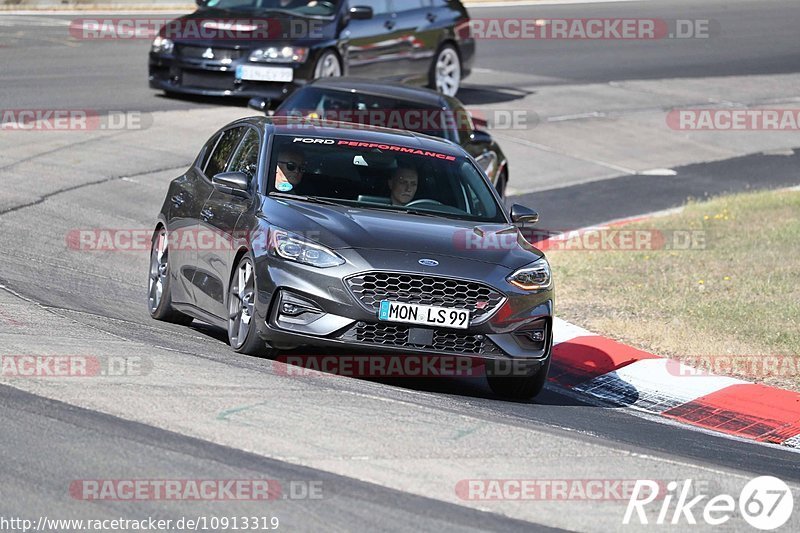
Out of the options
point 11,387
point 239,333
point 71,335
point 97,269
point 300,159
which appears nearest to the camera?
Result: point 11,387

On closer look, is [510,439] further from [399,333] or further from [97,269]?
[97,269]

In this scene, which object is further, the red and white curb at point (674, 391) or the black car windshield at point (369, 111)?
the black car windshield at point (369, 111)

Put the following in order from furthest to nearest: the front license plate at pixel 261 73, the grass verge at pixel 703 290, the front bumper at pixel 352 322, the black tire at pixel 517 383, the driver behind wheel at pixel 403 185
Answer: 1. the front license plate at pixel 261 73
2. the grass verge at pixel 703 290
3. the driver behind wheel at pixel 403 185
4. the black tire at pixel 517 383
5. the front bumper at pixel 352 322

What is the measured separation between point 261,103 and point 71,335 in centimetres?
766

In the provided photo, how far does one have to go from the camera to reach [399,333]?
8.43 metres

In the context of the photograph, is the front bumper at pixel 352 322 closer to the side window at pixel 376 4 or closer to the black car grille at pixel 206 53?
the black car grille at pixel 206 53

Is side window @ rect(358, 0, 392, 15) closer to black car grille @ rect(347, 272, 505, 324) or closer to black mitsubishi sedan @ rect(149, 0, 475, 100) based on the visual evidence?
black mitsubishi sedan @ rect(149, 0, 475, 100)

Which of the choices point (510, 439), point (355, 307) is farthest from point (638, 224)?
point (510, 439)

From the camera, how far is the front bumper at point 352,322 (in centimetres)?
838

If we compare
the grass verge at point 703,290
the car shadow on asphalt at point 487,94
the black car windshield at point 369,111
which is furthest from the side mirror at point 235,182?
the car shadow on asphalt at point 487,94

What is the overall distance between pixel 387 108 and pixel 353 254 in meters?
6.41

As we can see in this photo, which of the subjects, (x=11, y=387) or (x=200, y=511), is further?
(x=11, y=387)

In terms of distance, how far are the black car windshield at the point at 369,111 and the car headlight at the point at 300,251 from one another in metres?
5.95

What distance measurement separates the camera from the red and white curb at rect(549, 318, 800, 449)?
30.6ft
